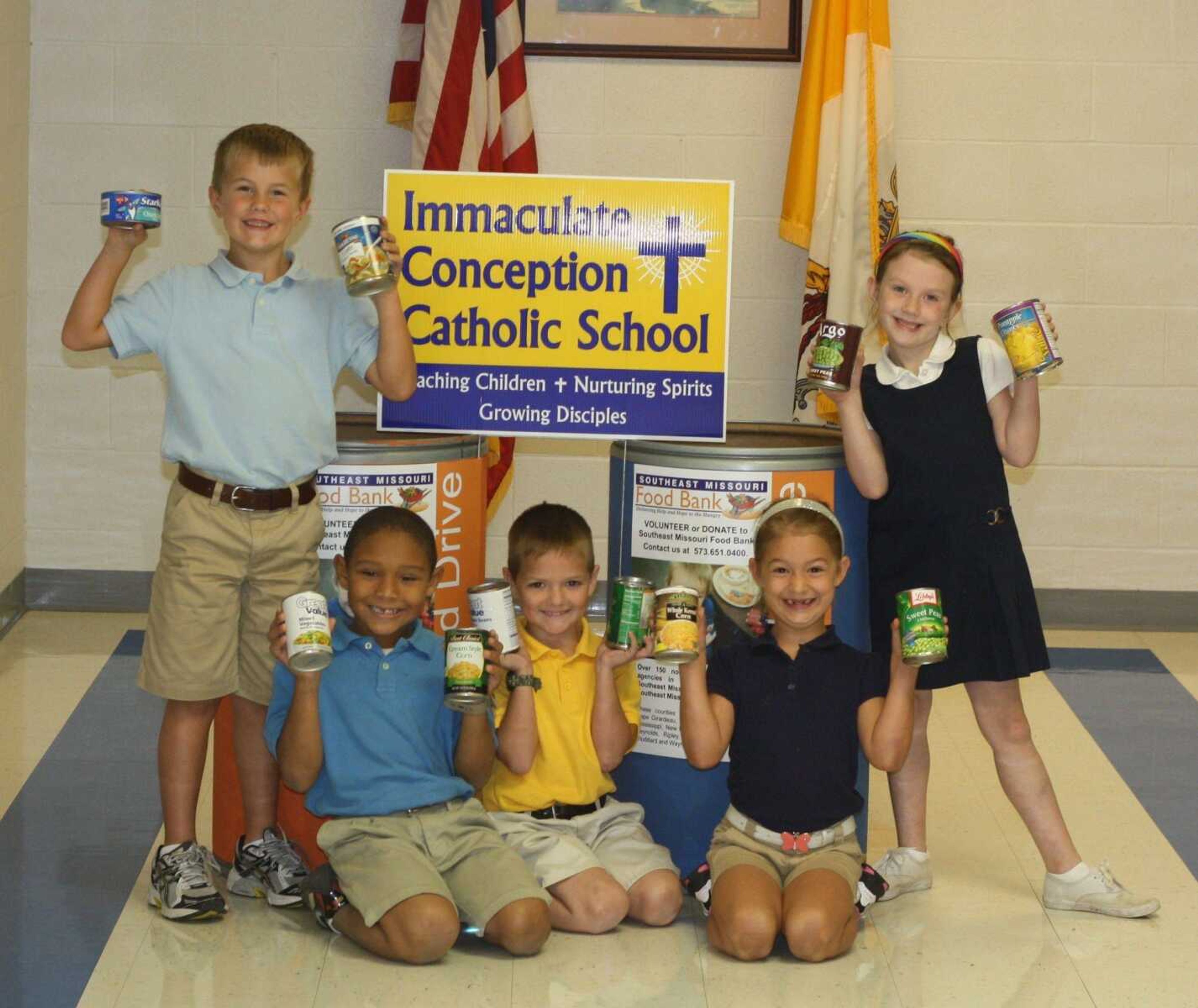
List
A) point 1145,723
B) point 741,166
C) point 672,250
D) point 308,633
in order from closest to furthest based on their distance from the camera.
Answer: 1. point 308,633
2. point 672,250
3. point 1145,723
4. point 741,166

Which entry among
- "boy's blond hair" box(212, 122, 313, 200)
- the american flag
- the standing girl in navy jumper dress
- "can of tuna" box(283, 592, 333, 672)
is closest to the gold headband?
the standing girl in navy jumper dress

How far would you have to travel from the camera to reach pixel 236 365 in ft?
10.3

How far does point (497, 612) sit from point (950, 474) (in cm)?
89

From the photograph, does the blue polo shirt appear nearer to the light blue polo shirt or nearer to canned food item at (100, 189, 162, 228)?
the light blue polo shirt

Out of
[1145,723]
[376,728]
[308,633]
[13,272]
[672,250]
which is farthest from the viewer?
[13,272]

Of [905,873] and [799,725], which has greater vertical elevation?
[799,725]

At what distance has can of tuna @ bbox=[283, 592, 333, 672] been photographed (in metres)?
2.83

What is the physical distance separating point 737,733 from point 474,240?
1.07 metres

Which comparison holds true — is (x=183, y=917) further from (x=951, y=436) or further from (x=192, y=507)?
(x=951, y=436)

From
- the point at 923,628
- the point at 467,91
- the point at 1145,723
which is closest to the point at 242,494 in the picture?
the point at 923,628

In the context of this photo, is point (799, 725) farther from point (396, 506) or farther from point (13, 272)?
point (13, 272)

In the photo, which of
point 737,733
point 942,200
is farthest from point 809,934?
point 942,200

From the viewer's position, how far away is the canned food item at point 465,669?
2852mm

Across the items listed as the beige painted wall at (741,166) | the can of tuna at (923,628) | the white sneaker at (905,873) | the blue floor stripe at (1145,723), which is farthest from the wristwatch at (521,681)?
the beige painted wall at (741,166)
